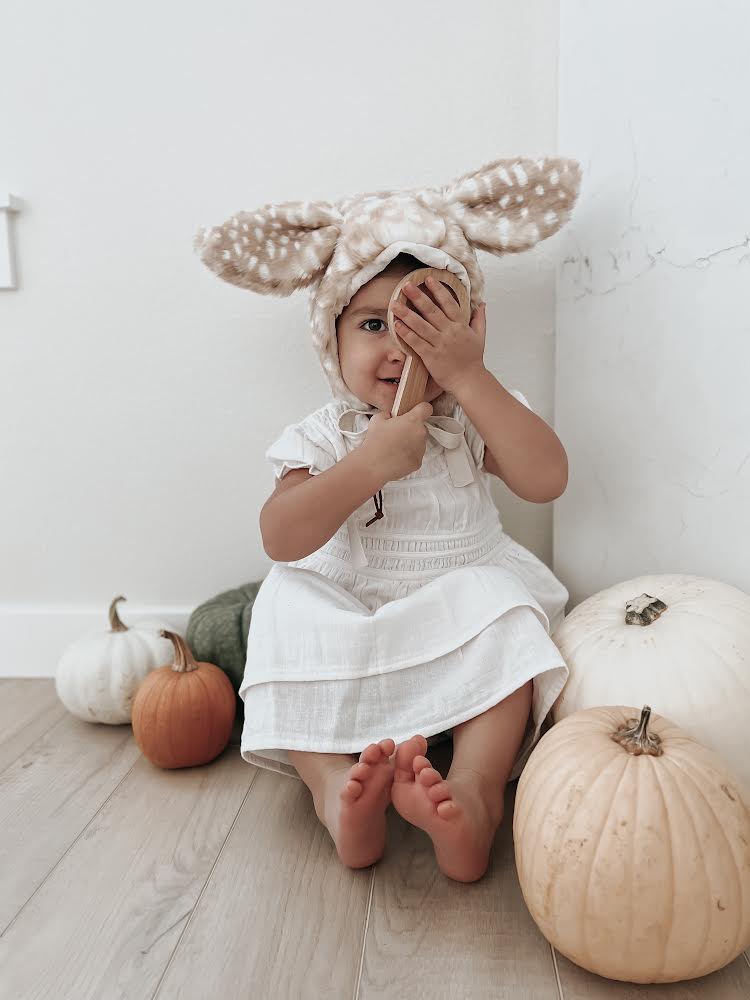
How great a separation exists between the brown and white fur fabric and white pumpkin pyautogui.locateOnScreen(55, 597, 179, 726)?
1.78 feet

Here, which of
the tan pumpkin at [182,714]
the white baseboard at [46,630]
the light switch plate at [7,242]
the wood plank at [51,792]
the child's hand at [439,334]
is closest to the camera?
the wood plank at [51,792]

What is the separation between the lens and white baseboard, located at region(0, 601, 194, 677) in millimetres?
1562

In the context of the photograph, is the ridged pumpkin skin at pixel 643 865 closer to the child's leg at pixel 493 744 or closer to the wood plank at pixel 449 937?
the wood plank at pixel 449 937

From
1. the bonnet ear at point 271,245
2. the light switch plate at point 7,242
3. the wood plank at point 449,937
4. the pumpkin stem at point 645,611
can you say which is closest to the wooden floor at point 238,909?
the wood plank at point 449,937

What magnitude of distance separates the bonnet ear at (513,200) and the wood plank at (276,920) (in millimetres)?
852

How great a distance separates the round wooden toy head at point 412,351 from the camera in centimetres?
103

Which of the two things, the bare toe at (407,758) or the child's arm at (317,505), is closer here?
the bare toe at (407,758)

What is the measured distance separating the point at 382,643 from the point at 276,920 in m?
0.35

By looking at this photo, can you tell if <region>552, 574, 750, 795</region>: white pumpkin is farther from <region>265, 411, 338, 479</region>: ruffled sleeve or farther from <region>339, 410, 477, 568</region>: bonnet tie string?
<region>265, 411, 338, 479</region>: ruffled sleeve

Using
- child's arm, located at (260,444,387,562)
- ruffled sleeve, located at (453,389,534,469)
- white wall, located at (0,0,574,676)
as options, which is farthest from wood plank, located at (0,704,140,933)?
ruffled sleeve, located at (453,389,534,469)

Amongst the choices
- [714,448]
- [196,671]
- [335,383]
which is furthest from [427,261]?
A: [196,671]

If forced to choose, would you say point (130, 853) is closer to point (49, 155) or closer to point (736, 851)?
point (736, 851)

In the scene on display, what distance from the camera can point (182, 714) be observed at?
115cm

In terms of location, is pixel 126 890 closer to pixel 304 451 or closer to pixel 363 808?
pixel 363 808
